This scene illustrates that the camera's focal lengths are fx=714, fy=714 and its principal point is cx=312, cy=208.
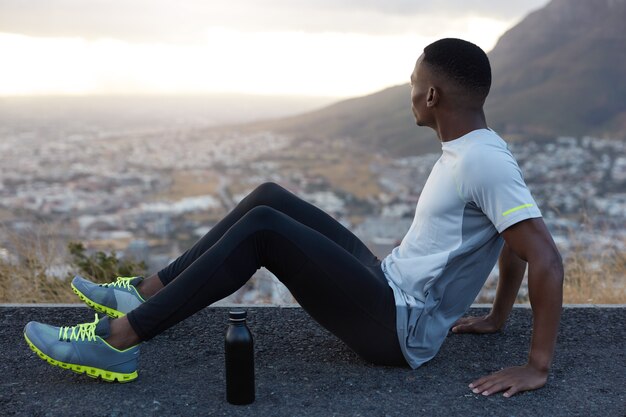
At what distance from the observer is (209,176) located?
100ft

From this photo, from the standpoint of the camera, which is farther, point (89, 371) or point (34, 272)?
point (34, 272)

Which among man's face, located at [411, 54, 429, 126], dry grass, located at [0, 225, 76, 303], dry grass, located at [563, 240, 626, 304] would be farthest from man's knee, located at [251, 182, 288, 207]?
dry grass, located at [563, 240, 626, 304]

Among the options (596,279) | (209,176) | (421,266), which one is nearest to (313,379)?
(421,266)

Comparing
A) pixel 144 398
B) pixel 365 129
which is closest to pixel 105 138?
pixel 365 129

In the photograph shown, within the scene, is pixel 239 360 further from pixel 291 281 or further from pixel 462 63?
pixel 462 63

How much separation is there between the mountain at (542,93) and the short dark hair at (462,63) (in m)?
20.2

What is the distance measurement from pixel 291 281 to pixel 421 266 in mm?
581

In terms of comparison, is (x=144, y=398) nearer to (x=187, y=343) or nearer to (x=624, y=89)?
(x=187, y=343)

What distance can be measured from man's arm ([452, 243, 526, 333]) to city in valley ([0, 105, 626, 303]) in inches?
413

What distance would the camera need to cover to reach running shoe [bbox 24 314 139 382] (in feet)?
10.0

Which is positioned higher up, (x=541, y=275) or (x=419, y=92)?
(x=419, y=92)

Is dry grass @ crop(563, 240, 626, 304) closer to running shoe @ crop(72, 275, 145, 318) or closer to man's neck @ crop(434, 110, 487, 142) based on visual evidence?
man's neck @ crop(434, 110, 487, 142)

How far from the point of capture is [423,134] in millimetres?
26453

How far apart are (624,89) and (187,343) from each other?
1190 inches
